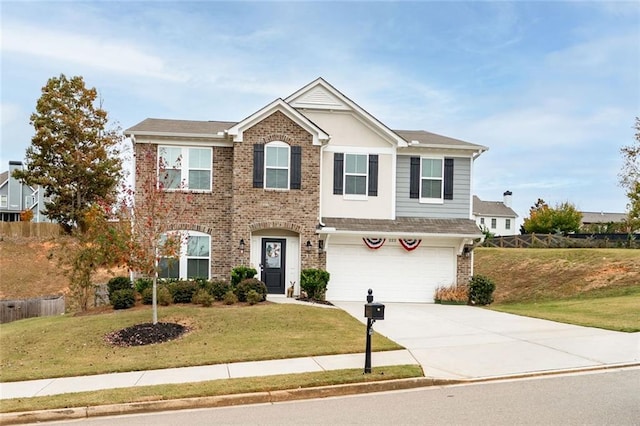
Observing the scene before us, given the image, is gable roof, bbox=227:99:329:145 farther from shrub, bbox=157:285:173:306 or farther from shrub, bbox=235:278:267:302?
shrub, bbox=157:285:173:306

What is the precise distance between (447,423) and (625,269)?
72.6 feet

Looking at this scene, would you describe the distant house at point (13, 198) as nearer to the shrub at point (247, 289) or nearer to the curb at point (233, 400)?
the shrub at point (247, 289)

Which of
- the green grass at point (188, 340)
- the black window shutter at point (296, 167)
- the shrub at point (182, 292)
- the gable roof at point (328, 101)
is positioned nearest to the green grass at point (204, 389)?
the green grass at point (188, 340)

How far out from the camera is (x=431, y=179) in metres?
20.5

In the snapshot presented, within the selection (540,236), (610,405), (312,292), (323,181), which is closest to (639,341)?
(610,405)

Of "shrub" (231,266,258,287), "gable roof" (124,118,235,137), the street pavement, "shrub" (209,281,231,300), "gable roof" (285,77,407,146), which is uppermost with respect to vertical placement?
"gable roof" (285,77,407,146)

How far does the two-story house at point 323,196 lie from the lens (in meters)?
18.7

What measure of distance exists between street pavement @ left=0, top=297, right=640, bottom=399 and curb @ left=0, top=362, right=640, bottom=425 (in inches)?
11.4

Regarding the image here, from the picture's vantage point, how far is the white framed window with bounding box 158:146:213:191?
19.0 meters

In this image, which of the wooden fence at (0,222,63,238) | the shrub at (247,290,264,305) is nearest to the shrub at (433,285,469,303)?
the shrub at (247,290,264,305)

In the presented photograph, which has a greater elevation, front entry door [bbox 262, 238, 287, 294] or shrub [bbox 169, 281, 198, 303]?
front entry door [bbox 262, 238, 287, 294]

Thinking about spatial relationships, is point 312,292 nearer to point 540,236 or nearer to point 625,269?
point 625,269

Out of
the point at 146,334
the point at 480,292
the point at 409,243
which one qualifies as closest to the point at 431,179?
the point at 409,243

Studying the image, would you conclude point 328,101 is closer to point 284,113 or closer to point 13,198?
point 284,113
